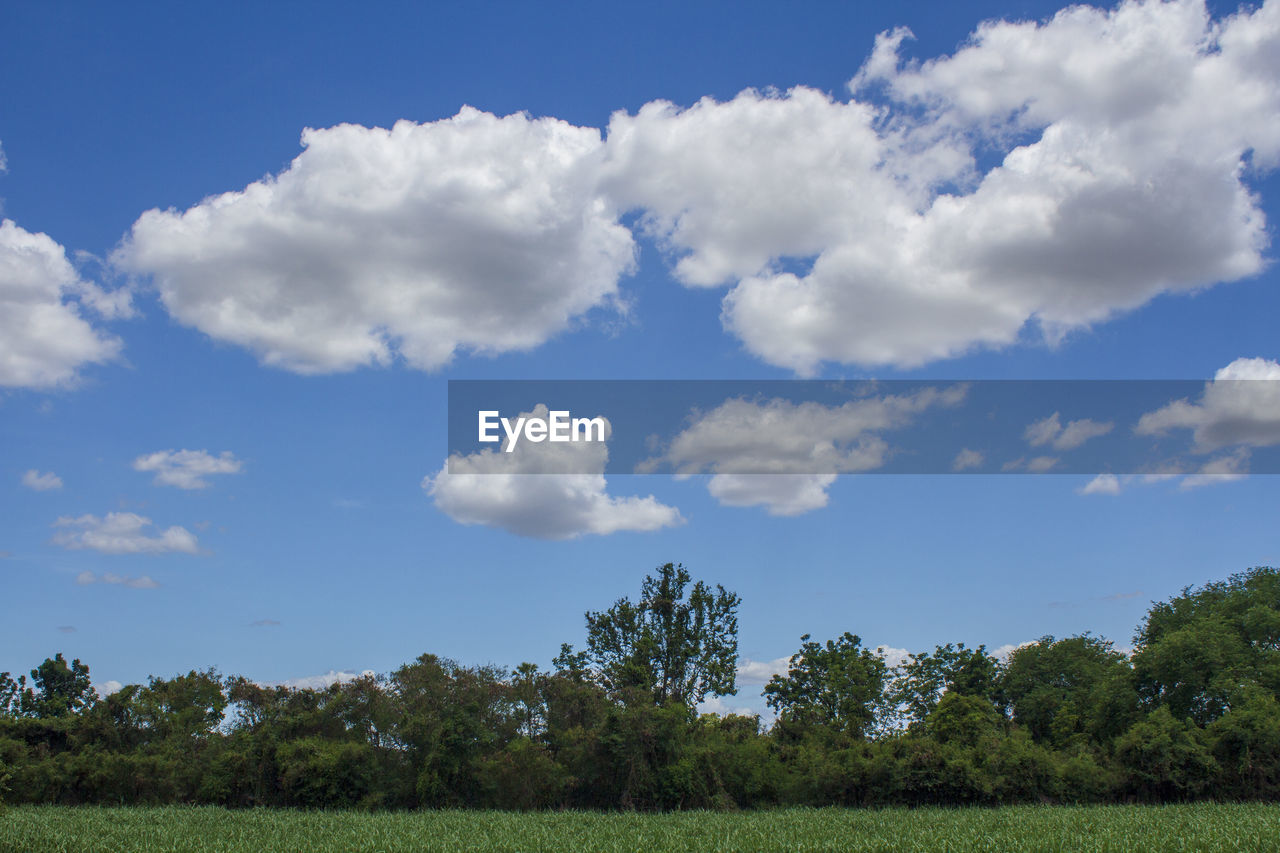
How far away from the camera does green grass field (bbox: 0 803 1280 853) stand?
983 inches

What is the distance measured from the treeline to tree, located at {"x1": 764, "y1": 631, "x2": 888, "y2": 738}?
0.32 m

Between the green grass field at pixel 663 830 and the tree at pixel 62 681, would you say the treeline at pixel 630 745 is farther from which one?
the tree at pixel 62 681

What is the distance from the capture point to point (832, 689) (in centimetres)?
5847

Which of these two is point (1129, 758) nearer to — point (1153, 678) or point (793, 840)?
point (1153, 678)

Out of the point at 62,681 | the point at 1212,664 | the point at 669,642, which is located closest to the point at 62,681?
the point at 62,681

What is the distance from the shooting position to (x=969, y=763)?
4234 cm

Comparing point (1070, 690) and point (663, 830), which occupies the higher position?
point (1070, 690)

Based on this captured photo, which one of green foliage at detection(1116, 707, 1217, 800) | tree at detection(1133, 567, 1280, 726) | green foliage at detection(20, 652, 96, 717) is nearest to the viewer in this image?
green foliage at detection(1116, 707, 1217, 800)

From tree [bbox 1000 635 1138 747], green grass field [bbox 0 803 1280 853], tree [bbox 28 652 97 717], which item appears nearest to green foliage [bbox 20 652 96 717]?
tree [bbox 28 652 97 717]

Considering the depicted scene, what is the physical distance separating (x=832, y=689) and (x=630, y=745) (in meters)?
19.6

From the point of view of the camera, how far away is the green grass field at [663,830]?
81.9ft

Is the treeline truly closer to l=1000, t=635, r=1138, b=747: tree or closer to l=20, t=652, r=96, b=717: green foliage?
l=1000, t=635, r=1138, b=747: tree

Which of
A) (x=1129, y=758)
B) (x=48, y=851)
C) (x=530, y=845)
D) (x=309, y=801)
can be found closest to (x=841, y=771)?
(x=1129, y=758)

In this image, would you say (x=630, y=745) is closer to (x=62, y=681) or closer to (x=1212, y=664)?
(x=1212, y=664)
